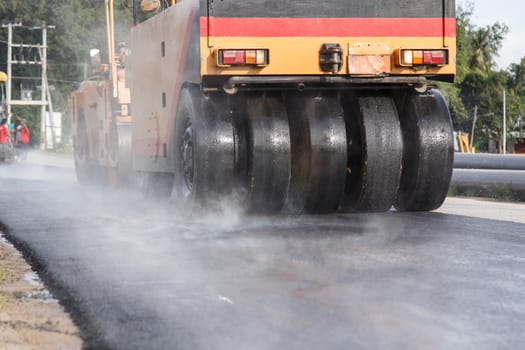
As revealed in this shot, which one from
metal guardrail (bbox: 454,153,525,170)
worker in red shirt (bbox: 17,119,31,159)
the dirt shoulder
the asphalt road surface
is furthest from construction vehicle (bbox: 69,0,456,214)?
worker in red shirt (bbox: 17,119,31,159)

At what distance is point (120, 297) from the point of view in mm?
5590

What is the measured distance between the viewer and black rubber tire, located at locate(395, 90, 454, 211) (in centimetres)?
985

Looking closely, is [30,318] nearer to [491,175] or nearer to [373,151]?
[373,151]

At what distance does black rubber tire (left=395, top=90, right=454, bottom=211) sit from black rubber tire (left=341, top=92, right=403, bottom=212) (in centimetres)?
21

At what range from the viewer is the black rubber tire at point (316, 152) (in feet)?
31.4

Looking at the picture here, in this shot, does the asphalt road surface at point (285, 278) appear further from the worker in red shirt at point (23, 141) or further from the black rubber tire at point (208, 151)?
the worker in red shirt at point (23, 141)

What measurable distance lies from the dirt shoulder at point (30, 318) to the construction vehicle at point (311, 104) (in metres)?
3.15

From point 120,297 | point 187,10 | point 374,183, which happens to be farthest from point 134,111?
point 120,297

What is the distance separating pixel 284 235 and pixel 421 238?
3.63ft

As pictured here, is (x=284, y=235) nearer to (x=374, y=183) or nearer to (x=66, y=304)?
(x=374, y=183)

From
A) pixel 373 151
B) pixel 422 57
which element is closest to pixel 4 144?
pixel 373 151

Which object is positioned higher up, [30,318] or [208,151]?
[208,151]

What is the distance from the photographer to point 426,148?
981cm

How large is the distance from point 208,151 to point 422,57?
2168 mm
